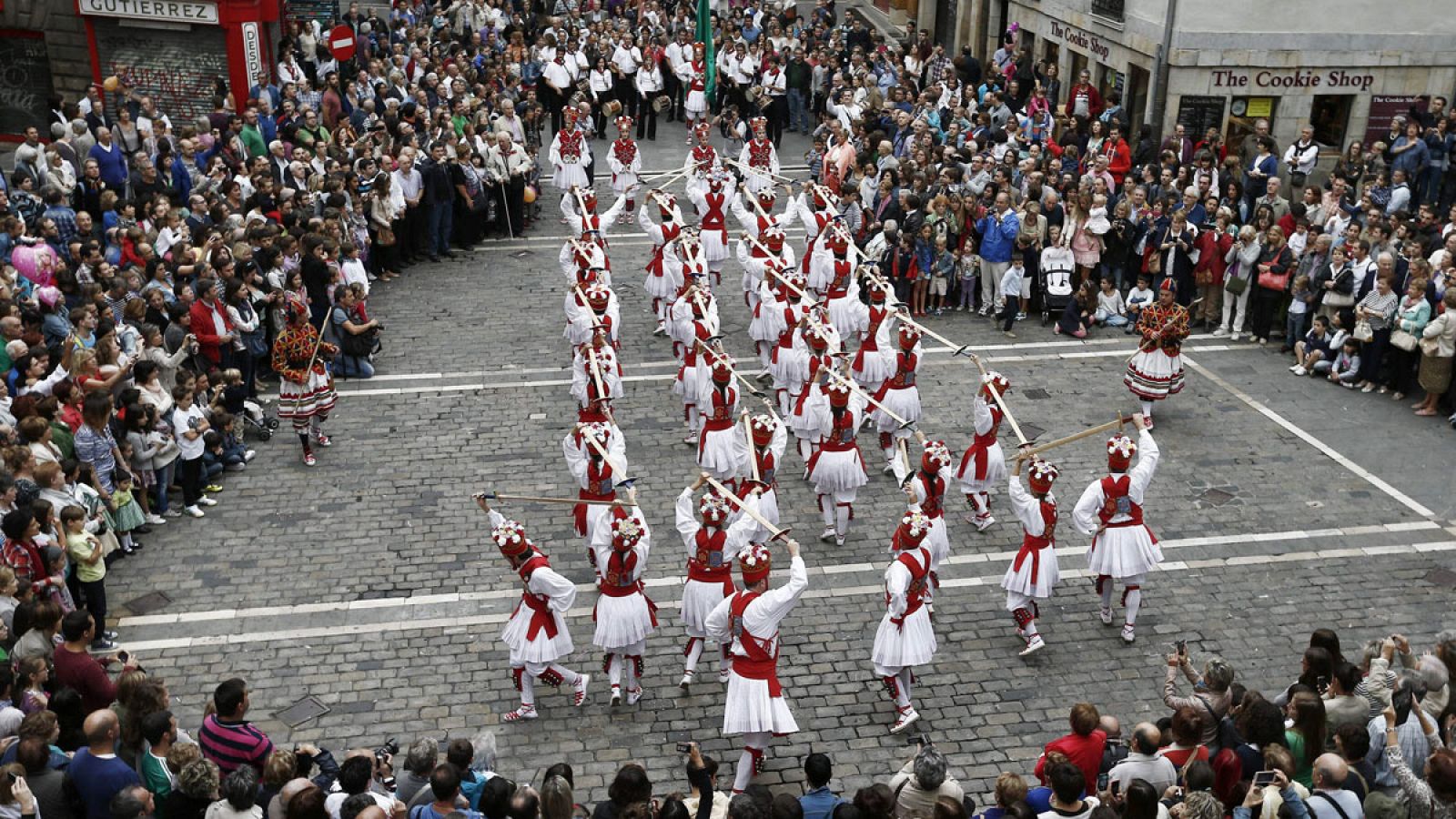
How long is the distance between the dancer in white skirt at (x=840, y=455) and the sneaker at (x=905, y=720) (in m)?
3.10

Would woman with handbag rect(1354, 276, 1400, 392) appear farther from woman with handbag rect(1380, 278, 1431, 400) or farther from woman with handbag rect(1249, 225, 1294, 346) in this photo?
woman with handbag rect(1249, 225, 1294, 346)

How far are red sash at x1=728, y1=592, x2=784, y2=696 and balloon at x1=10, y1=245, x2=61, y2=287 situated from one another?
9789 millimetres

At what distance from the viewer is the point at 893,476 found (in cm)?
1570

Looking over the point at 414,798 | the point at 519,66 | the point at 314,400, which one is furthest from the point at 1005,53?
the point at 414,798

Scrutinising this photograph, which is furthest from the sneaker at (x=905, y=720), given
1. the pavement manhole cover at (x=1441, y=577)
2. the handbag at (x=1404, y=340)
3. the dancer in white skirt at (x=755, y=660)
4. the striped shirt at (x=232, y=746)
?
the handbag at (x=1404, y=340)

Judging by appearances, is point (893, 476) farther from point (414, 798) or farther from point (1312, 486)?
point (414, 798)

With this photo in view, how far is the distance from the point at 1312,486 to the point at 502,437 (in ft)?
31.0

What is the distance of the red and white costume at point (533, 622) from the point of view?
10.7 metres

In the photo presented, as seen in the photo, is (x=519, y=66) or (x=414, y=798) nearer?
(x=414, y=798)

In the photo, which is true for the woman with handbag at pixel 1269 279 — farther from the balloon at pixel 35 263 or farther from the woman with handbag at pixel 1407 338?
the balloon at pixel 35 263

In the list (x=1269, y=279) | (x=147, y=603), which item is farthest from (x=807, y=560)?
(x=1269, y=279)

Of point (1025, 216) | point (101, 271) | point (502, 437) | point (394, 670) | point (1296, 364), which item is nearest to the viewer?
point (394, 670)

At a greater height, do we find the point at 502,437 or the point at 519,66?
the point at 519,66

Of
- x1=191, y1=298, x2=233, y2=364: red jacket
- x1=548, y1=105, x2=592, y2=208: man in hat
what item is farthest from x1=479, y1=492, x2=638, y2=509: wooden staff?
x1=548, y1=105, x2=592, y2=208: man in hat
